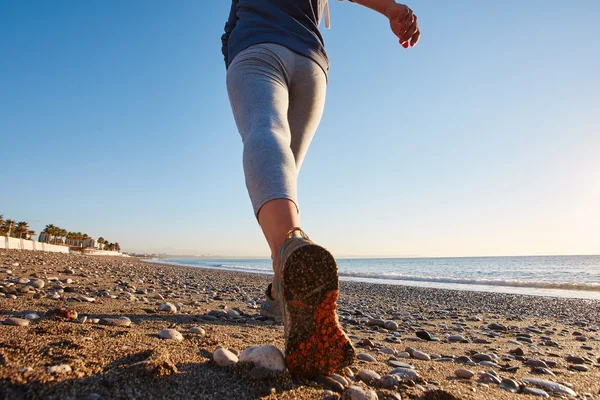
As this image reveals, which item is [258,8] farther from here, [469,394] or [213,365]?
[469,394]

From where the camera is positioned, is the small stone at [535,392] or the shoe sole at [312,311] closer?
the shoe sole at [312,311]

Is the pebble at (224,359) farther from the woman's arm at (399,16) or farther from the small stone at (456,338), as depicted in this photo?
the small stone at (456,338)

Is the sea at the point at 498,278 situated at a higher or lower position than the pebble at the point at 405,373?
lower

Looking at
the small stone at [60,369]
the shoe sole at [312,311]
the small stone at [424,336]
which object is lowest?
the small stone at [424,336]

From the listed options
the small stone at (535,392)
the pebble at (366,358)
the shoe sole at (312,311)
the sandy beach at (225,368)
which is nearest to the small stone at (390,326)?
the sandy beach at (225,368)

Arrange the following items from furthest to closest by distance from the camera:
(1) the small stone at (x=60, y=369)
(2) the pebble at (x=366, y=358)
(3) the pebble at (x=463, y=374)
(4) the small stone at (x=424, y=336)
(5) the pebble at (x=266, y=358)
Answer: (4) the small stone at (x=424, y=336) < (2) the pebble at (x=366, y=358) < (3) the pebble at (x=463, y=374) < (5) the pebble at (x=266, y=358) < (1) the small stone at (x=60, y=369)

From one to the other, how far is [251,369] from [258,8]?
5.59 feet

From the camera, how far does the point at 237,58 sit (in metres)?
1.76

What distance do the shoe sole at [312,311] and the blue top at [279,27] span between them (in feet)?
3.79

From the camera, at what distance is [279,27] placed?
5.93 ft

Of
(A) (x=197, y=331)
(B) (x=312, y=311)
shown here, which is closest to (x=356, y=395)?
(B) (x=312, y=311)

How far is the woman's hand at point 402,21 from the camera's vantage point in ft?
5.97

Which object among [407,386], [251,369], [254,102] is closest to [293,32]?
[254,102]

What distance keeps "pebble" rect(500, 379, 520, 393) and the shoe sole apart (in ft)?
3.05
